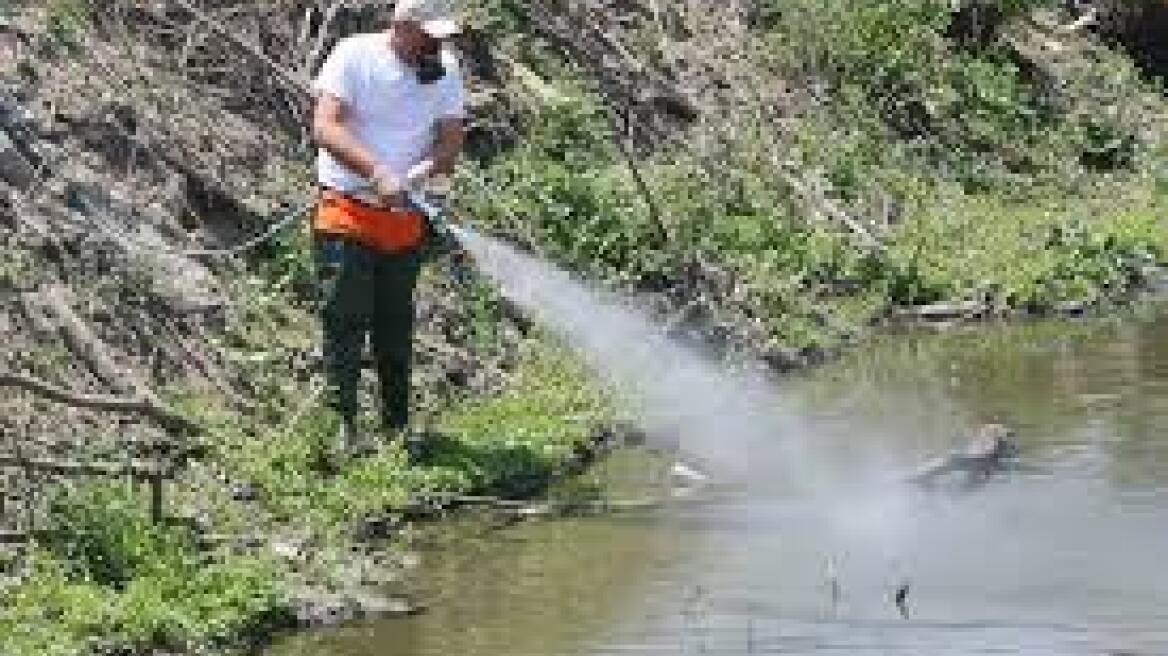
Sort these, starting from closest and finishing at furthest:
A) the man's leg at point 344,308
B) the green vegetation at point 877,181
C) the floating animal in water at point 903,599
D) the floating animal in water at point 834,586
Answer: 1. the floating animal in water at point 903,599
2. the floating animal in water at point 834,586
3. the man's leg at point 344,308
4. the green vegetation at point 877,181

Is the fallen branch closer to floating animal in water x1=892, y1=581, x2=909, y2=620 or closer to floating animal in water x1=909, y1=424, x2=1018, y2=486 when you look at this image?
floating animal in water x1=892, y1=581, x2=909, y2=620

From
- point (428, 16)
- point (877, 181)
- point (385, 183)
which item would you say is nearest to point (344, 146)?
point (385, 183)

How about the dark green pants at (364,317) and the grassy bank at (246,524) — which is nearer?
the grassy bank at (246,524)

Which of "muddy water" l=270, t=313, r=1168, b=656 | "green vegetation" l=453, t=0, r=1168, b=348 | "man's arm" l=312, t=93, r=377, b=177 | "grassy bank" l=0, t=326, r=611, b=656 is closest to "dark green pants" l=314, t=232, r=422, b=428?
"grassy bank" l=0, t=326, r=611, b=656

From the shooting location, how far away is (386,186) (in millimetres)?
9703

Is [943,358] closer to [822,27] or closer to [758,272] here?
[758,272]

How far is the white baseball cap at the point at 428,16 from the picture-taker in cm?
971

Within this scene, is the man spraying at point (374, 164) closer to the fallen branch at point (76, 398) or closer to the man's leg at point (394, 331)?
the man's leg at point (394, 331)

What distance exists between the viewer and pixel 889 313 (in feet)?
49.2

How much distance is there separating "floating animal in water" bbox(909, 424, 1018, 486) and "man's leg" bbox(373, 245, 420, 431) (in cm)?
205

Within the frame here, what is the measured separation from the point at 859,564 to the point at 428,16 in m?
2.63

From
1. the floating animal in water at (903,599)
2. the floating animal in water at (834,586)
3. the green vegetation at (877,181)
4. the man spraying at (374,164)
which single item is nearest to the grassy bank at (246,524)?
the man spraying at (374,164)

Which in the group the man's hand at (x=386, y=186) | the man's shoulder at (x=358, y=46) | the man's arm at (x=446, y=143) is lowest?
the man's hand at (x=386, y=186)

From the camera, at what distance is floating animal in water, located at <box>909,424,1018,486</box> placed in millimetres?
10320
